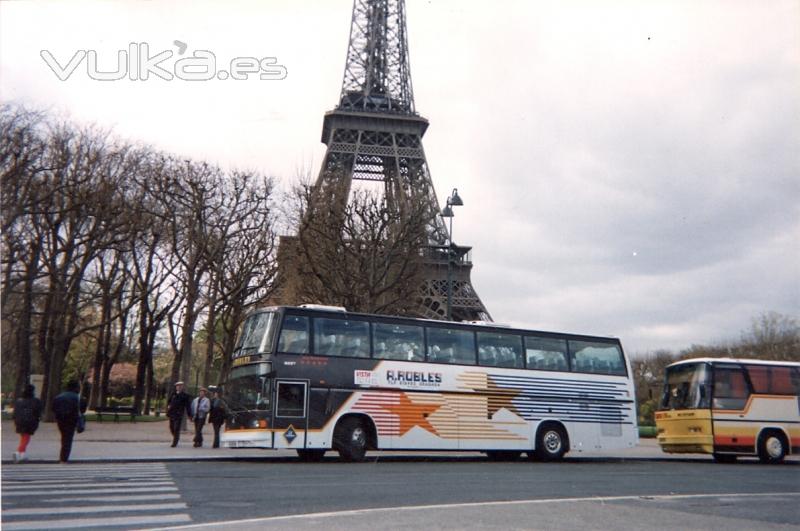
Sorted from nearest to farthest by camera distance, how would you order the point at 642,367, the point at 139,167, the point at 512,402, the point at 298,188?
1. the point at 512,402
2. the point at 139,167
3. the point at 298,188
4. the point at 642,367

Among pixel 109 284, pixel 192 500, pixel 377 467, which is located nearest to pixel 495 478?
pixel 377 467

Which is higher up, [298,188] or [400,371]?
[298,188]

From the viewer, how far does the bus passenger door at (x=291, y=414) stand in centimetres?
1891

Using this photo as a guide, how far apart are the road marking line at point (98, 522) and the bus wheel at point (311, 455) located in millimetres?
11097

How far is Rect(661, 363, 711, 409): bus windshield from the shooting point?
79.8ft

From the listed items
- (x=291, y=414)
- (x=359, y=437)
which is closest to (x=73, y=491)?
(x=291, y=414)

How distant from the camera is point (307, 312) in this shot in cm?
1961

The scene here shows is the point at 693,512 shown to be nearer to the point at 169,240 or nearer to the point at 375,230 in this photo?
the point at 375,230

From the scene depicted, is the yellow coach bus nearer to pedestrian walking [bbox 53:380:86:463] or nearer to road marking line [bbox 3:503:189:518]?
pedestrian walking [bbox 53:380:86:463]

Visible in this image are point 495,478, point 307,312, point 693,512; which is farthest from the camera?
point 307,312

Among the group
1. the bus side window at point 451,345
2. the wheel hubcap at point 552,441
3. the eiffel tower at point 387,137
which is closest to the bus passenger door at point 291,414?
the bus side window at point 451,345

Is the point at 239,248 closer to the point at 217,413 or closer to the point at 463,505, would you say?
the point at 217,413

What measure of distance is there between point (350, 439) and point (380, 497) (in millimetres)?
7935

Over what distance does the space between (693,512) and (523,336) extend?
456 inches
